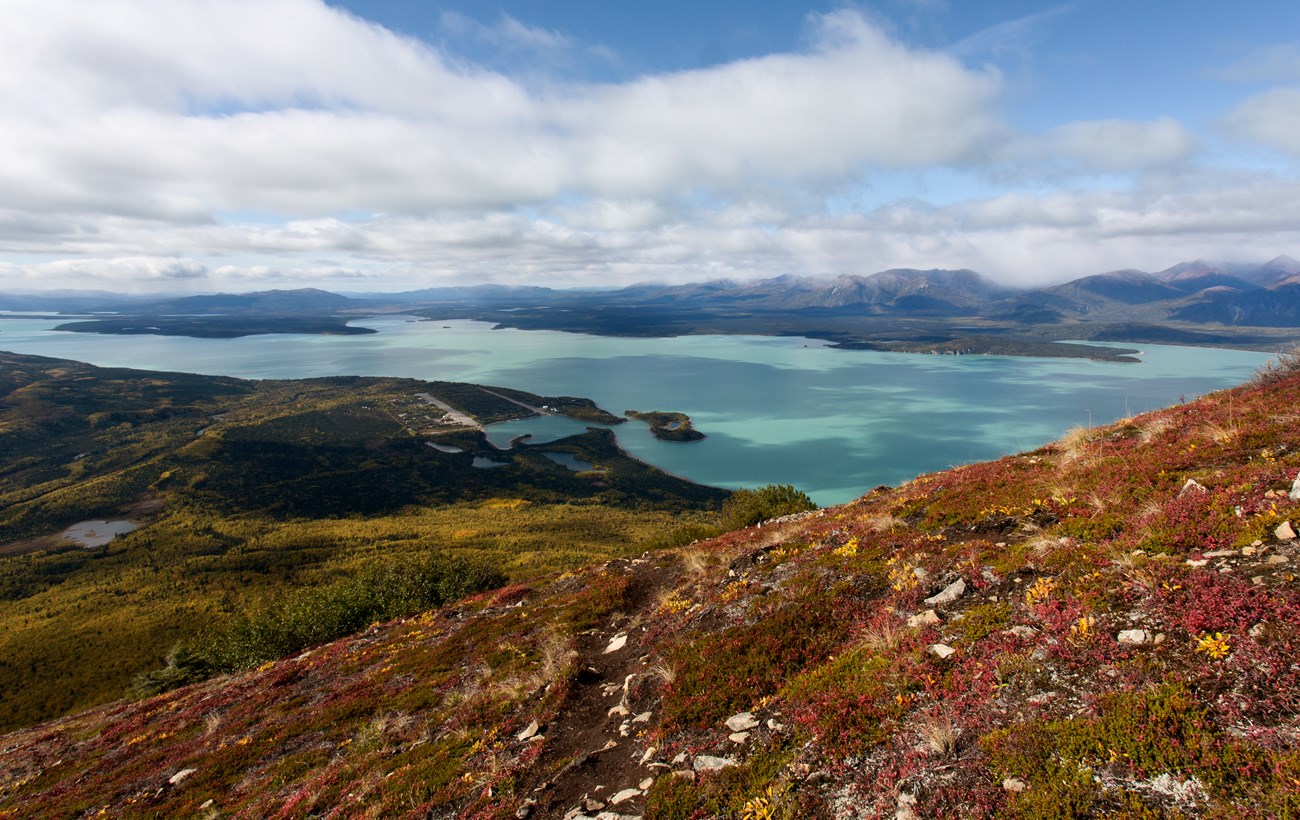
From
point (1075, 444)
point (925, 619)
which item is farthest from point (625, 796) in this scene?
point (1075, 444)

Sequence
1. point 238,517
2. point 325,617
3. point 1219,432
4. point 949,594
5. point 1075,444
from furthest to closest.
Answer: point 238,517 → point 325,617 → point 1075,444 → point 1219,432 → point 949,594

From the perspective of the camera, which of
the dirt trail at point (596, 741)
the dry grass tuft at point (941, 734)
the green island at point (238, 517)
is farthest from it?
the green island at point (238, 517)

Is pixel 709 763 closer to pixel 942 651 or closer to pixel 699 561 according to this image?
pixel 942 651

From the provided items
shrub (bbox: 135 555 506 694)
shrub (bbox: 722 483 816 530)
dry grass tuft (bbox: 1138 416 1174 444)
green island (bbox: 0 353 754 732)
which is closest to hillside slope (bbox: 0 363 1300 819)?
dry grass tuft (bbox: 1138 416 1174 444)

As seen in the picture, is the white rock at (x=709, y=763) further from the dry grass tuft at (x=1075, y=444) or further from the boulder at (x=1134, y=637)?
the dry grass tuft at (x=1075, y=444)

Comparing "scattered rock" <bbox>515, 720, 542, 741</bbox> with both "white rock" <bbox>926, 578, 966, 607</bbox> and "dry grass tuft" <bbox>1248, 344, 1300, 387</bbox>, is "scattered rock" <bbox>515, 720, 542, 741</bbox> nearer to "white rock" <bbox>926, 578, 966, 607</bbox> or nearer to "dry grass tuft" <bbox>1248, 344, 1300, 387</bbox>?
"white rock" <bbox>926, 578, 966, 607</bbox>

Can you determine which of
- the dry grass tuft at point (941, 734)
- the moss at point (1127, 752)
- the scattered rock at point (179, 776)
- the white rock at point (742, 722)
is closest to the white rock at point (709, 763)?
the white rock at point (742, 722)

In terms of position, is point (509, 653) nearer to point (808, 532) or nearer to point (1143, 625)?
point (808, 532)
